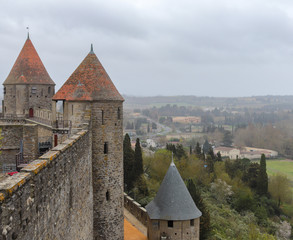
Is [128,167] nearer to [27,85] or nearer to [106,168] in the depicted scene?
[27,85]

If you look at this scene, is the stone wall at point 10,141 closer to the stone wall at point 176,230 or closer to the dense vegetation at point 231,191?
the stone wall at point 176,230

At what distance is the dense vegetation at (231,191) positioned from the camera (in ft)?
101

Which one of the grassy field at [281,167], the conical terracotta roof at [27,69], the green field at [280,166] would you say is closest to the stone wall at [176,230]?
the conical terracotta roof at [27,69]

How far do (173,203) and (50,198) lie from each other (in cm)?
1199

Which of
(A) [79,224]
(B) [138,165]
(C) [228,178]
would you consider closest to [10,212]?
(A) [79,224]

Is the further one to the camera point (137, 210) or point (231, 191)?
point (231, 191)

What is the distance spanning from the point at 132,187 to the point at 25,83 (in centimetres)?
1275

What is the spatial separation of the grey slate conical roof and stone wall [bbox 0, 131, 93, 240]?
6.33 m

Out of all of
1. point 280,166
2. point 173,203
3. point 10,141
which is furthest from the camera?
point 280,166

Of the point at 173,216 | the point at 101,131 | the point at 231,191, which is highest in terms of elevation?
the point at 101,131

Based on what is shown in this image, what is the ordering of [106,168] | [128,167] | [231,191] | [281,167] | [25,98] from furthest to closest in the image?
[281,167], [231,191], [128,167], [25,98], [106,168]

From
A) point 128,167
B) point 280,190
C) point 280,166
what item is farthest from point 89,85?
point 280,166

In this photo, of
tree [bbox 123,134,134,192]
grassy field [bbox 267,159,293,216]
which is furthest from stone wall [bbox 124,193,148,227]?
grassy field [bbox 267,159,293,216]

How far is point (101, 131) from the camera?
15023 mm
